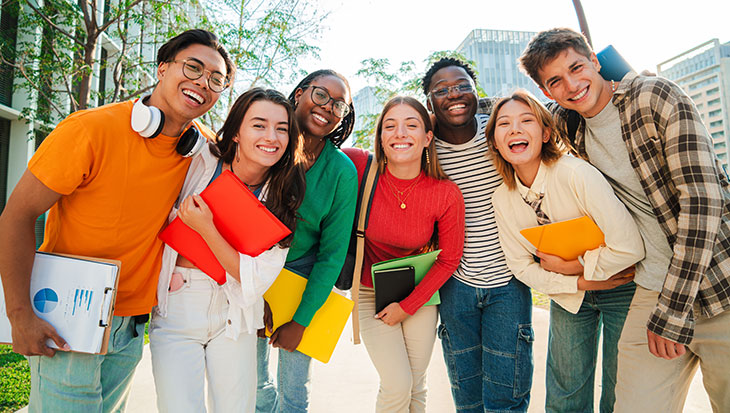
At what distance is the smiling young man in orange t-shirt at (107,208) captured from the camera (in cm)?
178

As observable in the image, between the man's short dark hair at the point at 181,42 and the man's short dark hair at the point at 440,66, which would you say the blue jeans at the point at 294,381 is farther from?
the man's short dark hair at the point at 440,66

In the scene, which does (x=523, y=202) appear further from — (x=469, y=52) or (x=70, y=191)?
(x=469, y=52)

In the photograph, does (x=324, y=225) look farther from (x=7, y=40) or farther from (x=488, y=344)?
(x=7, y=40)

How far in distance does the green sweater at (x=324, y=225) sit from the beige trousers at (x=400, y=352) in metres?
0.47

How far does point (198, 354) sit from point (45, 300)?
774 millimetres

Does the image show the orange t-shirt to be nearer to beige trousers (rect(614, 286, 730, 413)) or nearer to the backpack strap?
the backpack strap

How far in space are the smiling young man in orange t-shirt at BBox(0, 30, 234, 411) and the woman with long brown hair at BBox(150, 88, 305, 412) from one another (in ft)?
0.51

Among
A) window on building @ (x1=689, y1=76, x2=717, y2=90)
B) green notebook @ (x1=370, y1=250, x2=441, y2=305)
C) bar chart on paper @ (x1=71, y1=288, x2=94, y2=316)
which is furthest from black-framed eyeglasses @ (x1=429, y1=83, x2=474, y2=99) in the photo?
window on building @ (x1=689, y1=76, x2=717, y2=90)

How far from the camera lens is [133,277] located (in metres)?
2.12

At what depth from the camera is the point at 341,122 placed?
305cm

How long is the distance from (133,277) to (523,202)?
2.43 m

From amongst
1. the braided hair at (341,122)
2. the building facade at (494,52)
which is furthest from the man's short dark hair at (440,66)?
the building facade at (494,52)

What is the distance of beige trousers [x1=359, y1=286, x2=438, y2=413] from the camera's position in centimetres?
265

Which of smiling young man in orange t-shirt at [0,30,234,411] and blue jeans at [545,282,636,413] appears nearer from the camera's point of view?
smiling young man in orange t-shirt at [0,30,234,411]
